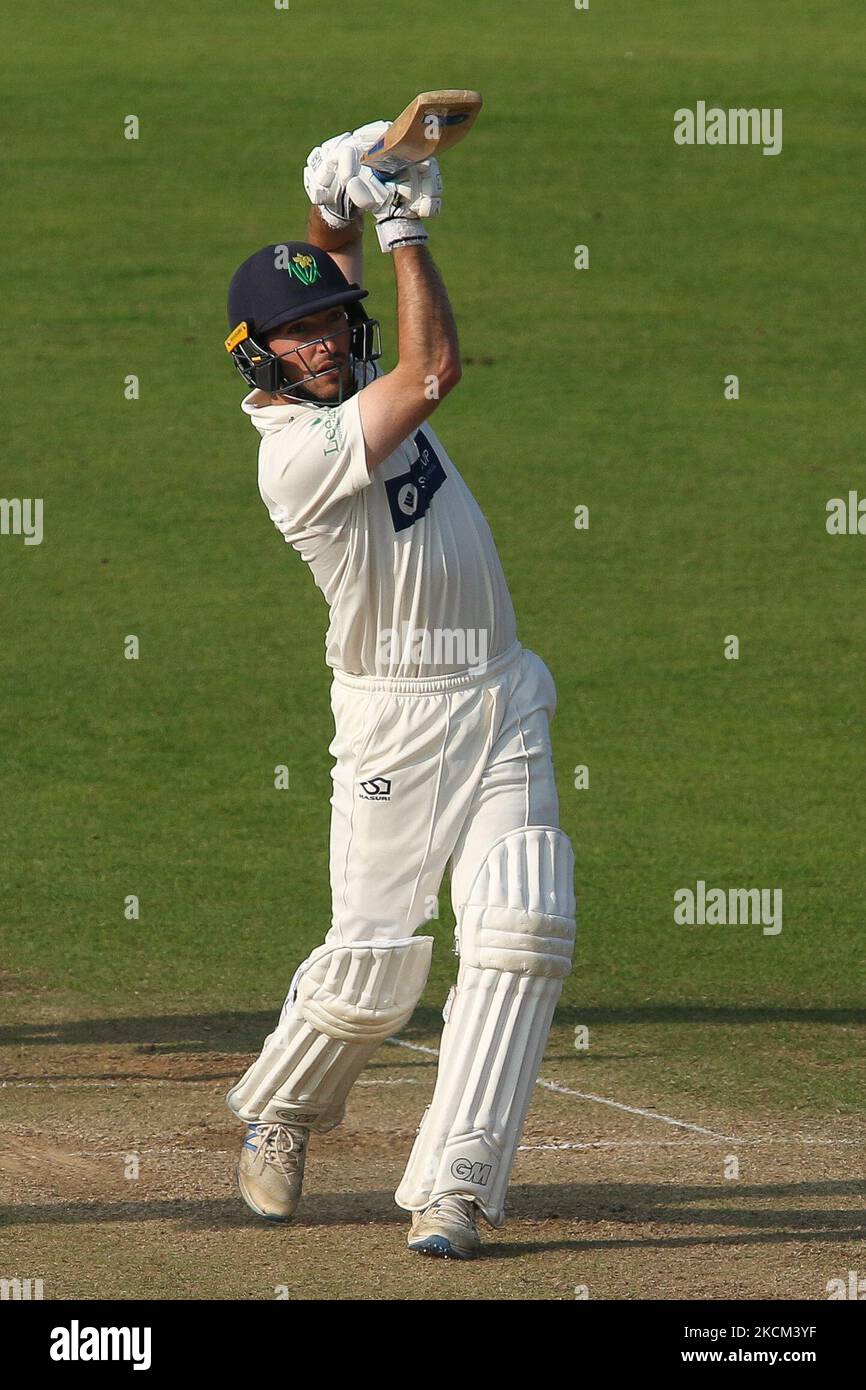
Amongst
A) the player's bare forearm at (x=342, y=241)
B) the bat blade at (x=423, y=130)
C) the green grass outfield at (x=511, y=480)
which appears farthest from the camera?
the green grass outfield at (x=511, y=480)

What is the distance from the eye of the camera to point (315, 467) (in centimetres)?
585

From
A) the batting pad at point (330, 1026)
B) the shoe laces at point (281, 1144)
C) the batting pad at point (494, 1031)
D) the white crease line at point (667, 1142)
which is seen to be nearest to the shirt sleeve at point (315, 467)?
the batting pad at point (494, 1031)

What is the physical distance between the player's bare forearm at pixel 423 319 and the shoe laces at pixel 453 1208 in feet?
6.86

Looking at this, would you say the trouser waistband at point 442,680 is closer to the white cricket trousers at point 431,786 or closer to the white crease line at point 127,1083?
the white cricket trousers at point 431,786

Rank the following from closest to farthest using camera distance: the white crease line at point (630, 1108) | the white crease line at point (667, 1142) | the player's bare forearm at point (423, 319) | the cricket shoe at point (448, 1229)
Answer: the player's bare forearm at point (423, 319), the cricket shoe at point (448, 1229), the white crease line at point (667, 1142), the white crease line at point (630, 1108)

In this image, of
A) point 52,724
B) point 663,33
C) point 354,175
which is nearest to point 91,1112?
point 354,175

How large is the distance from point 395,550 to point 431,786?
0.63 m

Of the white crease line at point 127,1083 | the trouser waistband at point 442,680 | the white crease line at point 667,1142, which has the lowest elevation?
the white crease line at point 667,1142

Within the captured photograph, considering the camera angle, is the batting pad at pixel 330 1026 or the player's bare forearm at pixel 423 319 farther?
the batting pad at pixel 330 1026

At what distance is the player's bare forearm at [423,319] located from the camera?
5.70 metres

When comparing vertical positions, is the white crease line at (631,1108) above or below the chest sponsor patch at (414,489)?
below

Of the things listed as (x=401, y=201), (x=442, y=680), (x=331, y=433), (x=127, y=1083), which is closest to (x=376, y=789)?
(x=442, y=680)

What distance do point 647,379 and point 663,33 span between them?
11214mm

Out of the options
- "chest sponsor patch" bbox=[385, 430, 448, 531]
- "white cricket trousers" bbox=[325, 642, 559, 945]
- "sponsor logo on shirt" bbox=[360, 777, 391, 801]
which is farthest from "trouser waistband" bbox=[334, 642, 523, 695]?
"chest sponsor patch" bbox=[385, 430, 448, 531]
